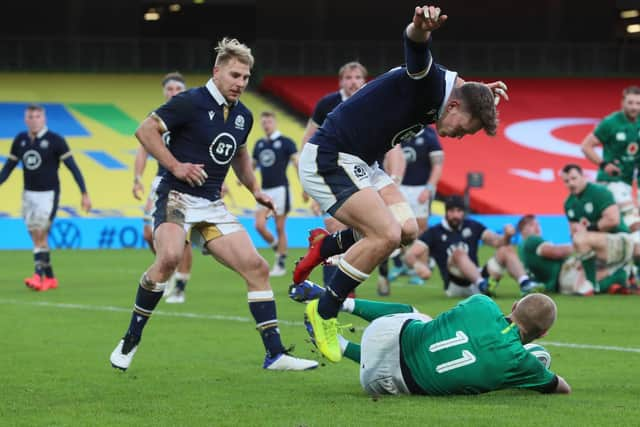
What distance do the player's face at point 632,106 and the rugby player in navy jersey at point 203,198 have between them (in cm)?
856

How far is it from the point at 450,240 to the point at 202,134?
22.1 ft

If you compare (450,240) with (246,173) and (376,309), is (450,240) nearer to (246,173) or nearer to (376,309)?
(246,173)

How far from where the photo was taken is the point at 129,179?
29375 mm

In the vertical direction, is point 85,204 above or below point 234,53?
below

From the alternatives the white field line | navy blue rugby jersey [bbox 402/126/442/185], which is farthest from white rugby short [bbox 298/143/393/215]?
navy blue rugby jersey [bbox 402/126/442/185]

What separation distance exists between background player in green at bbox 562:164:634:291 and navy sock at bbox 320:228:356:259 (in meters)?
7.48

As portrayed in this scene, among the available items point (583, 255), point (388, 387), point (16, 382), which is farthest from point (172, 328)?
point (583, 255)

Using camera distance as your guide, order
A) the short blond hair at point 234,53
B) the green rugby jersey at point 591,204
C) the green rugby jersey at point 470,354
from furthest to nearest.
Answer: the green rugby jersey at point 591,204
the short blond hair at point 234,53
the green rugby jersey at point 470,354

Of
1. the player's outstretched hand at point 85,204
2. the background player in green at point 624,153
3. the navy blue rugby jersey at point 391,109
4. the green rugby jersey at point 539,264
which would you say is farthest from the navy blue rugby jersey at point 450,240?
the navy blue rugby jersey at point 391,109

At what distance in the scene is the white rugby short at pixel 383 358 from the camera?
733 centimetres

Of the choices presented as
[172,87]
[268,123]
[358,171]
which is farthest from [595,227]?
[358,171]

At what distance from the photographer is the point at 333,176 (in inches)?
317

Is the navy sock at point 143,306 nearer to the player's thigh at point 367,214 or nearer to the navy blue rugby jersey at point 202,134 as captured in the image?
the navy blue rugby jersey at point 202,134

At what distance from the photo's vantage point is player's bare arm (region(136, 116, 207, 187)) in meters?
8.52
